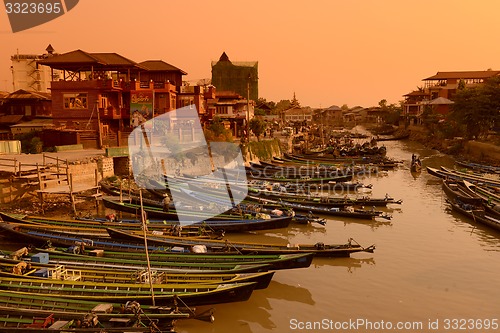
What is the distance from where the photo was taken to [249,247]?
57.9 ft

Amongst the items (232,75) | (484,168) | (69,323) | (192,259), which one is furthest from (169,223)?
(232,75)

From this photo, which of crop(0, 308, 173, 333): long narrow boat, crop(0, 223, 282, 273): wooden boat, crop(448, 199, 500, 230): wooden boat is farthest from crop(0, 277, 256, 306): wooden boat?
crop(448, 199, 500, 230): wooden boat

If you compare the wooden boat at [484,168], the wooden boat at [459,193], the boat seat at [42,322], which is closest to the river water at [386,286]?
the wooden boat at [459,193]

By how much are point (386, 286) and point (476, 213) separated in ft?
40.8

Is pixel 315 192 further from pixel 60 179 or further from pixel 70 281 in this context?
pixel 70 281

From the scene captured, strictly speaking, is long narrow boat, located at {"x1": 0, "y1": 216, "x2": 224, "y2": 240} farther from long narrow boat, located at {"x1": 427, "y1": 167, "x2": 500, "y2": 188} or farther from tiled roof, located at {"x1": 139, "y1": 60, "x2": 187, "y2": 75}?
tiled roof, located at {"x1": 139, "y1": 60, "x2": 187, "y2": 75}

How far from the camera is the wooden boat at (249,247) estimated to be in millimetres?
17250

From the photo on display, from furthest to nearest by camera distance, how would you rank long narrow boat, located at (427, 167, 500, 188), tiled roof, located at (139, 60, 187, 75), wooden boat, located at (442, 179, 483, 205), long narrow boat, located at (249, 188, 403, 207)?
1. tiled roof, located at (139, 60, 187, 75)
2. long narrow boat, located at (427, 167, 500, 188)
3. wooden boat, located at (442, 179, 483, 205)
4. long narrow boat, located at (249, 188, 403, 207)

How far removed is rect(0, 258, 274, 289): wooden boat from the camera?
1401 centimetres

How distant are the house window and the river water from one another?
21.8 metres

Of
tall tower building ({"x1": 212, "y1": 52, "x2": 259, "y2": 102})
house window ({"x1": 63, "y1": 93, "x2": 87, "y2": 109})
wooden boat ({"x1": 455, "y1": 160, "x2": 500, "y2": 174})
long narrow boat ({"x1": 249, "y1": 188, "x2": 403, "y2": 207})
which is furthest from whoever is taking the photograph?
tall tower building ({"x1": 212, "y1": 52, "x2": 259, "y2": 102})

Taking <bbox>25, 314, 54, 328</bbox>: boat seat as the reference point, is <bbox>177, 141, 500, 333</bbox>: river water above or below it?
below

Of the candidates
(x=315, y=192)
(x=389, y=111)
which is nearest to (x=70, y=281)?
(x=315, y=192)

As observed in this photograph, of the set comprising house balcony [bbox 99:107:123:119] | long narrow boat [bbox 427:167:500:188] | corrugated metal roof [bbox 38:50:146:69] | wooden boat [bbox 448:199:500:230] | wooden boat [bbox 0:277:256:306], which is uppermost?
corrugated metal roof [bbox 38:50:146:69]
